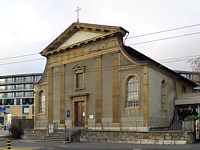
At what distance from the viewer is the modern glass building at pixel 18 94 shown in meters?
115

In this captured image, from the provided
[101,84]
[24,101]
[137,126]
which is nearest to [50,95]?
[101,84]

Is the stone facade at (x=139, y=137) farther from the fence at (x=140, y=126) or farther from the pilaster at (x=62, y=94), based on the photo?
the pilaster at (x=62, y=94)

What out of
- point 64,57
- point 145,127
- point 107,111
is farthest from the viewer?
point 64,57

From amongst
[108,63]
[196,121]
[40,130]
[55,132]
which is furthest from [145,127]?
[40,130]

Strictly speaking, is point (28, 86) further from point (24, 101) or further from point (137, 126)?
point (137, 126)

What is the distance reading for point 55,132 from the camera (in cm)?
3562

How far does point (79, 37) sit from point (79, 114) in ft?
26.7

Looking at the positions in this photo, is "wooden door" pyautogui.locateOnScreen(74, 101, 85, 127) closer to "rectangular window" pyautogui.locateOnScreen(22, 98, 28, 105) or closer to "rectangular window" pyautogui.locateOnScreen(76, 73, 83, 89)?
"rectangular window" pyautogui.locateOnScreen(76, 73, 83, 89)

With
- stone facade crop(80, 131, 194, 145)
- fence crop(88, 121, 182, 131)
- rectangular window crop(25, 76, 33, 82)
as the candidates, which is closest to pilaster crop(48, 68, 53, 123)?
fence crop(88, 121, 182, 131)

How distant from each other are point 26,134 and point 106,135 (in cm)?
1295

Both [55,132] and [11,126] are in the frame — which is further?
[11,126]

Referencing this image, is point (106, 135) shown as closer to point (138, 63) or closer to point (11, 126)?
point (138, 63)

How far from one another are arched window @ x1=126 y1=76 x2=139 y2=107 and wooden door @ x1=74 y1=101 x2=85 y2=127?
234 inches

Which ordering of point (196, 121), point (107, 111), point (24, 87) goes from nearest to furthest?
point (196, 121), point (107, 111), point (24, 87)
